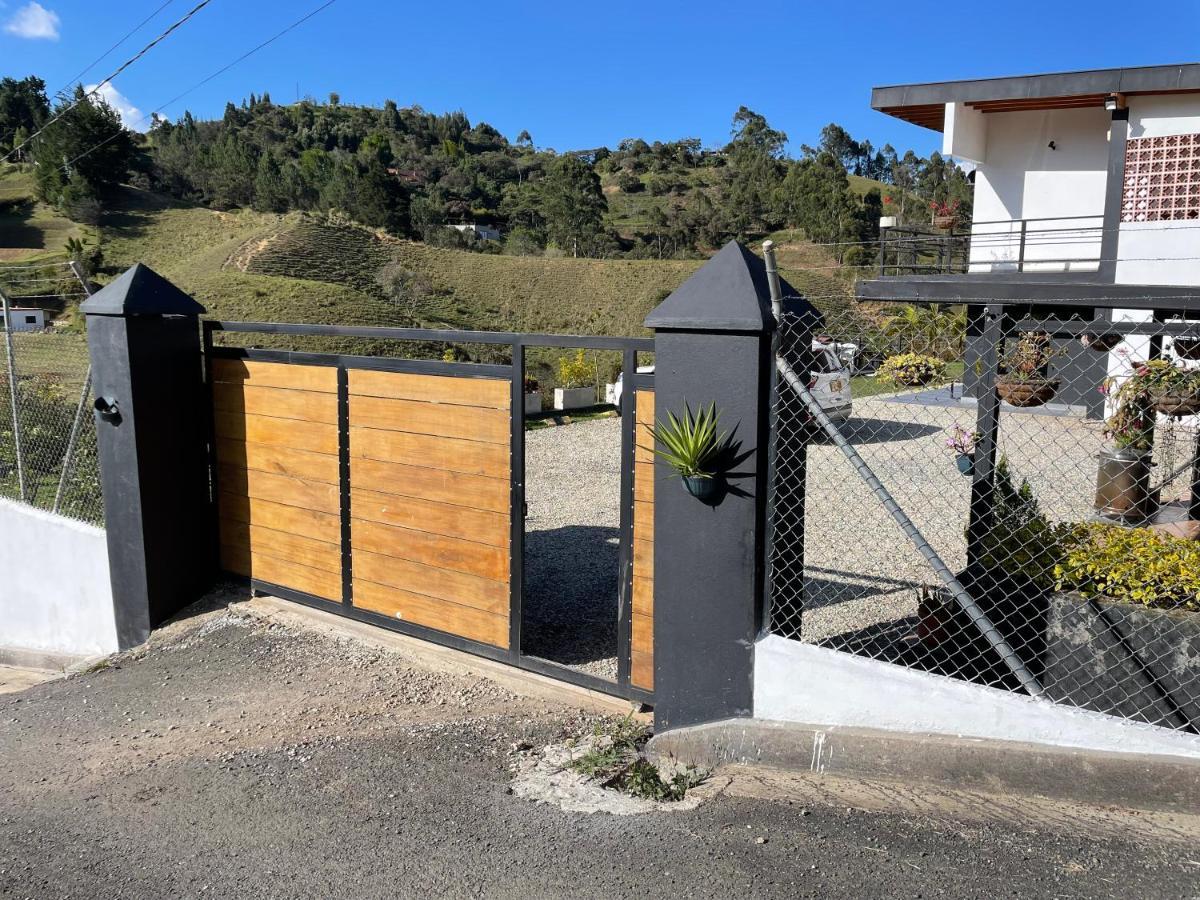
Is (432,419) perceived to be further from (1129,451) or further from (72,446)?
(1129,451)

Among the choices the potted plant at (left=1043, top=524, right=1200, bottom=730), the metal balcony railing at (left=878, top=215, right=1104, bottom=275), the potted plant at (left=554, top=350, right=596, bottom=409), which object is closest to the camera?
the potted plant at (left=1043, top=524, right=1200, bottom=730)

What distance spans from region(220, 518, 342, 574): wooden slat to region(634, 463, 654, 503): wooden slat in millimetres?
2240

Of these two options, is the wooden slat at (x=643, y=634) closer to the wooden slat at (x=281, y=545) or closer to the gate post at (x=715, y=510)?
the gate post at (x=715, y=510)

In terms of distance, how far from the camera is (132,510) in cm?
606

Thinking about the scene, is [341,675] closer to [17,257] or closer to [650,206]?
[17,257]

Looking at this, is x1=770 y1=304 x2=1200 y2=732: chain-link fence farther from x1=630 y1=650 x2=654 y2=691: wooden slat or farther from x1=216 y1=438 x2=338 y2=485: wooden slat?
x1=216 y1=438 x2=338 y2=485: wooden slat

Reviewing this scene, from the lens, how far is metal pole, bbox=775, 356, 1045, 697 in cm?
337

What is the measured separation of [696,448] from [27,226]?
222 ft

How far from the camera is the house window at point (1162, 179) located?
488 inches

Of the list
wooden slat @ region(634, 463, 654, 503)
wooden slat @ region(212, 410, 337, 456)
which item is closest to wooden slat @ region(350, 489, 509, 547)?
wooden slat @ region(212, 410, 337, 456)

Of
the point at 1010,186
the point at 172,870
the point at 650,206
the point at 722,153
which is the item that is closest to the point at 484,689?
the point at 172,870

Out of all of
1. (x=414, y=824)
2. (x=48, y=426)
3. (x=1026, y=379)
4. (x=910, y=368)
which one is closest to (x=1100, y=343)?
(x=1026, y=379)

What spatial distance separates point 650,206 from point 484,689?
259 feet

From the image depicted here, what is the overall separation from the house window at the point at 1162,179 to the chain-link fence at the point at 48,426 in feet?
41.3
